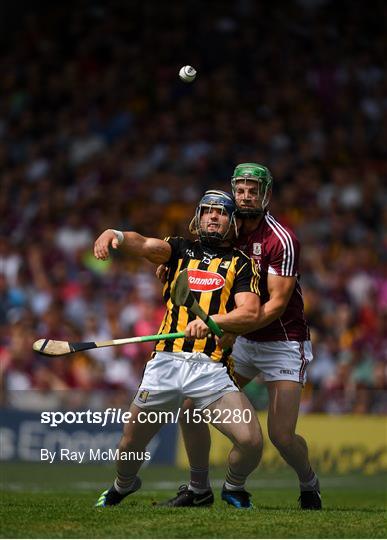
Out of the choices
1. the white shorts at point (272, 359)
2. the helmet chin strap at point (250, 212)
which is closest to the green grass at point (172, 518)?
the white shorts at point (272, 359)

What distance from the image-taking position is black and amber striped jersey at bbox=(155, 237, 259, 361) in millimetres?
7797

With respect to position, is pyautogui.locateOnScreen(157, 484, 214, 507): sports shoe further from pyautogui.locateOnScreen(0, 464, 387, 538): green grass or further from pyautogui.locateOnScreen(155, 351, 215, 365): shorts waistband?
pyautogui.locateOnScreen(155, 351, 215, 365): shorts waistband

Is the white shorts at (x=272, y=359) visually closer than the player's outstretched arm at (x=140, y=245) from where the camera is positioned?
No

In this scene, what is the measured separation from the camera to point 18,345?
14133 millimetres

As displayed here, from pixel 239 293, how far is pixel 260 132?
429 inches

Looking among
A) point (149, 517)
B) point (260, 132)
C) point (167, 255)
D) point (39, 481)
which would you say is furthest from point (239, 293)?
point (260, 132)

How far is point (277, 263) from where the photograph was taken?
816cm

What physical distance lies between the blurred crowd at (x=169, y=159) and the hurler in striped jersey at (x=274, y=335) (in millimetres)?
5746

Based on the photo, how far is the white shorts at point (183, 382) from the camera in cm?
769

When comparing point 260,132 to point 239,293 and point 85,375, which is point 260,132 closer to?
point 85,375

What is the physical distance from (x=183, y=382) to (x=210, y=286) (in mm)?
630

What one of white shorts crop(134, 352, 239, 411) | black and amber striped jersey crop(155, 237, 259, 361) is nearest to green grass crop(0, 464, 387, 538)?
white shorts crop(134, 352, 239, 411)

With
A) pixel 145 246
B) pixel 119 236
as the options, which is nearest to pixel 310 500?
pixel 145 246

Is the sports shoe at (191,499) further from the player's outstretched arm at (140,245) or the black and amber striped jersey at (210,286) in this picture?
the player's outstretched arm at (140,245)
